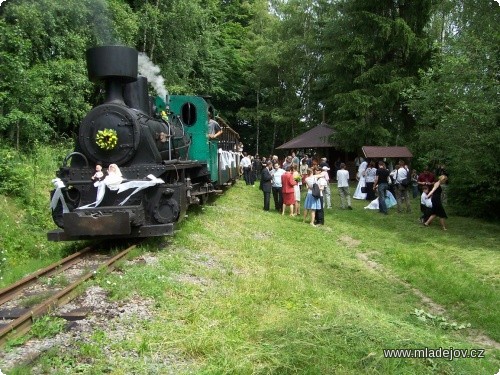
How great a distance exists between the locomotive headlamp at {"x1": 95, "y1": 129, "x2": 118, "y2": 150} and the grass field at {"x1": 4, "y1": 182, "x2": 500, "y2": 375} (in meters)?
1.83

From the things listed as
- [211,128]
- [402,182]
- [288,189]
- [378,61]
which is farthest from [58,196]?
[378,61]

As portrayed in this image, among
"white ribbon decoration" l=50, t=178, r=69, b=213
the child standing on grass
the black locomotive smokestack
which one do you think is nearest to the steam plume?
the black locomotive smokestack

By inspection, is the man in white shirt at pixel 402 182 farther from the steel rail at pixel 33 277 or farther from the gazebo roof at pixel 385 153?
the steel rail at pixel 33 277

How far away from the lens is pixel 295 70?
41062 mm

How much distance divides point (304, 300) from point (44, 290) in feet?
10.3

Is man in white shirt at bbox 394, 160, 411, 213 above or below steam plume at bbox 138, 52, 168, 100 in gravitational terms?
below

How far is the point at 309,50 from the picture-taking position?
1582 inches

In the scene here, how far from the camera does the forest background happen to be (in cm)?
1342

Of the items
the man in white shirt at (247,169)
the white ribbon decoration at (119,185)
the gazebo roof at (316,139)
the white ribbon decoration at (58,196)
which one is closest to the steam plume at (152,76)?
the white ribbon decoration at (119,185)

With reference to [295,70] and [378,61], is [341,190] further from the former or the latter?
[295,70]

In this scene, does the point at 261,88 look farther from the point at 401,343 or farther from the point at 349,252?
the point at 401,343

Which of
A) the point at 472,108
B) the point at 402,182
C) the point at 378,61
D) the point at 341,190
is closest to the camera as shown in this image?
the point at 472,108

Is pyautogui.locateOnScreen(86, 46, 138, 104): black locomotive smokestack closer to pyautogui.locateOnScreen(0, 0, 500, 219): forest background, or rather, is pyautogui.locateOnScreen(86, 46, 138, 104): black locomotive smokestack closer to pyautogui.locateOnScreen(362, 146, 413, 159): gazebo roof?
pyautogui.locateOnScreen(0, 0, 500, 219): forest background

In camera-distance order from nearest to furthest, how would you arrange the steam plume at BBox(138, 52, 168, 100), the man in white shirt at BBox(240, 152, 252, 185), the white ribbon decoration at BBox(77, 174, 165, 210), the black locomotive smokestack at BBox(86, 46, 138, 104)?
the white ribbon decoration at BBox(77, 174, 165, 210) → the black locomotive smokestack at BBox(86, 46, 138, 104) → the steam plume at BBox(138, 52, 168, 100) → the man in white shirt at BBox(240, 152, 252, 185)
